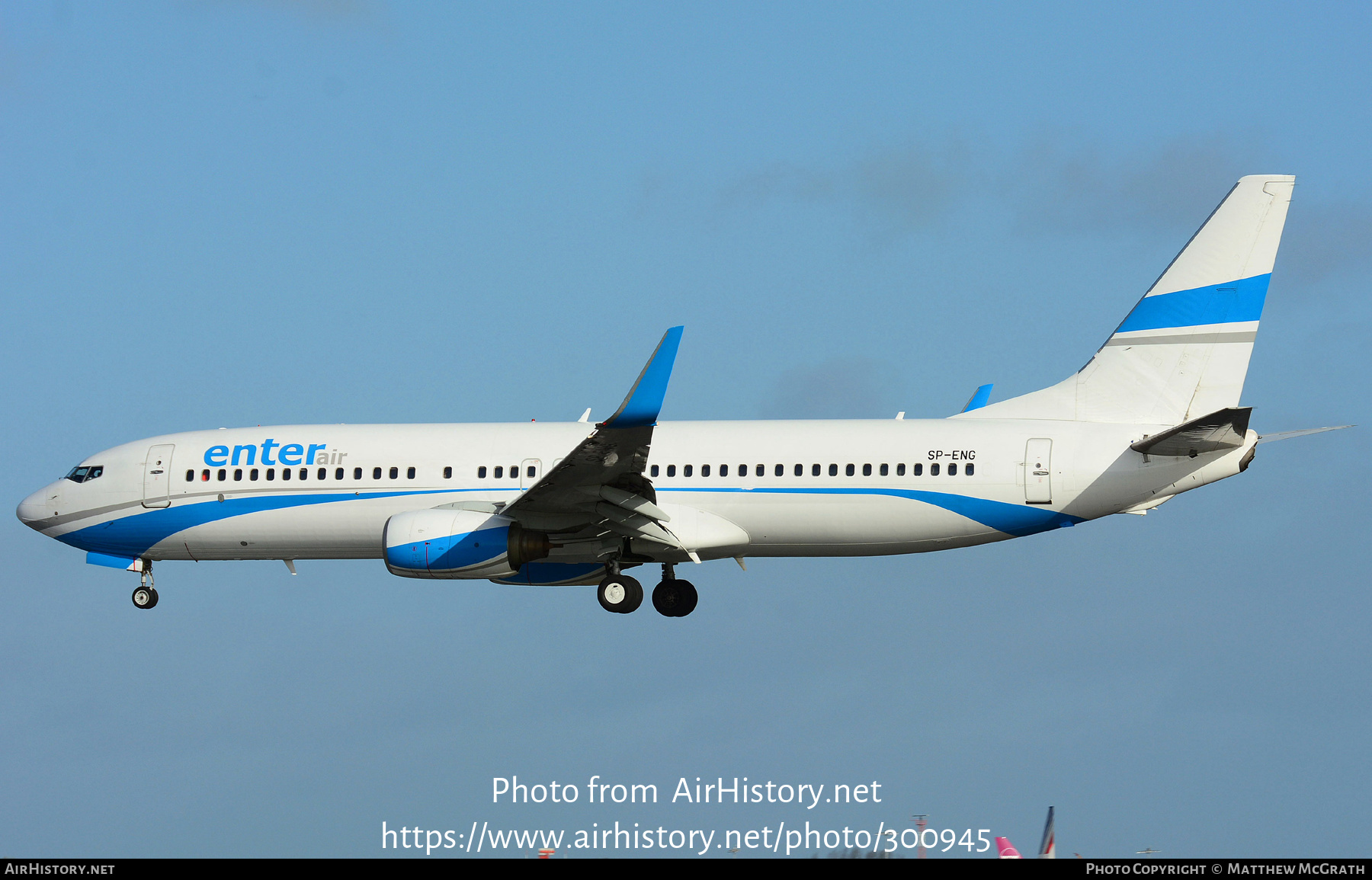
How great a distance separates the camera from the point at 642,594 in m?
32.5

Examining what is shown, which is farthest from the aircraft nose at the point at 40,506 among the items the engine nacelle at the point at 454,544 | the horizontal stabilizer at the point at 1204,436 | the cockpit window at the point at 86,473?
the horizontal stabilizer at the point at 1204,436

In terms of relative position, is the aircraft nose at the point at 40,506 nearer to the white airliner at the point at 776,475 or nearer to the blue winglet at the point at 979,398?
the white airliner at the point at 776,475

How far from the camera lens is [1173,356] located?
1224 inches

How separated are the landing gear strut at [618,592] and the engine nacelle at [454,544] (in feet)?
7.04

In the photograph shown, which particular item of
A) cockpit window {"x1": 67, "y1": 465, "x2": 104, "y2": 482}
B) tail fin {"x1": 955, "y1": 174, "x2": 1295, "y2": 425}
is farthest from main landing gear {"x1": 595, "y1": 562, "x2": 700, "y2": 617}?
cockpit window {"x1": 67, "y1": 465, "x2": 104, "y2": 482}

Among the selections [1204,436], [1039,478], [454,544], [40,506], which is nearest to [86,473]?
[40,506]

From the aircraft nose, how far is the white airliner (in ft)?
10.5

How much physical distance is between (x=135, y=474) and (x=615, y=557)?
11.2 m

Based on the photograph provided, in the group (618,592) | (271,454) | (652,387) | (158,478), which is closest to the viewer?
(652,387)

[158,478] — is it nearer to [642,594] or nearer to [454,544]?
[454,544]

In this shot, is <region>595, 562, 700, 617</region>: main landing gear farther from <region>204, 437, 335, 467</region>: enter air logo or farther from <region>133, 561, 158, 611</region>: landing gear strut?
<region>133, 561, 158, 611</region>: landing gear strut

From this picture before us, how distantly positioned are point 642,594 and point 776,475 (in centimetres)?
393

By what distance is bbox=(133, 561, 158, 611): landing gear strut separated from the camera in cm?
3525

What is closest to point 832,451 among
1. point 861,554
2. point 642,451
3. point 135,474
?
point 861,554
